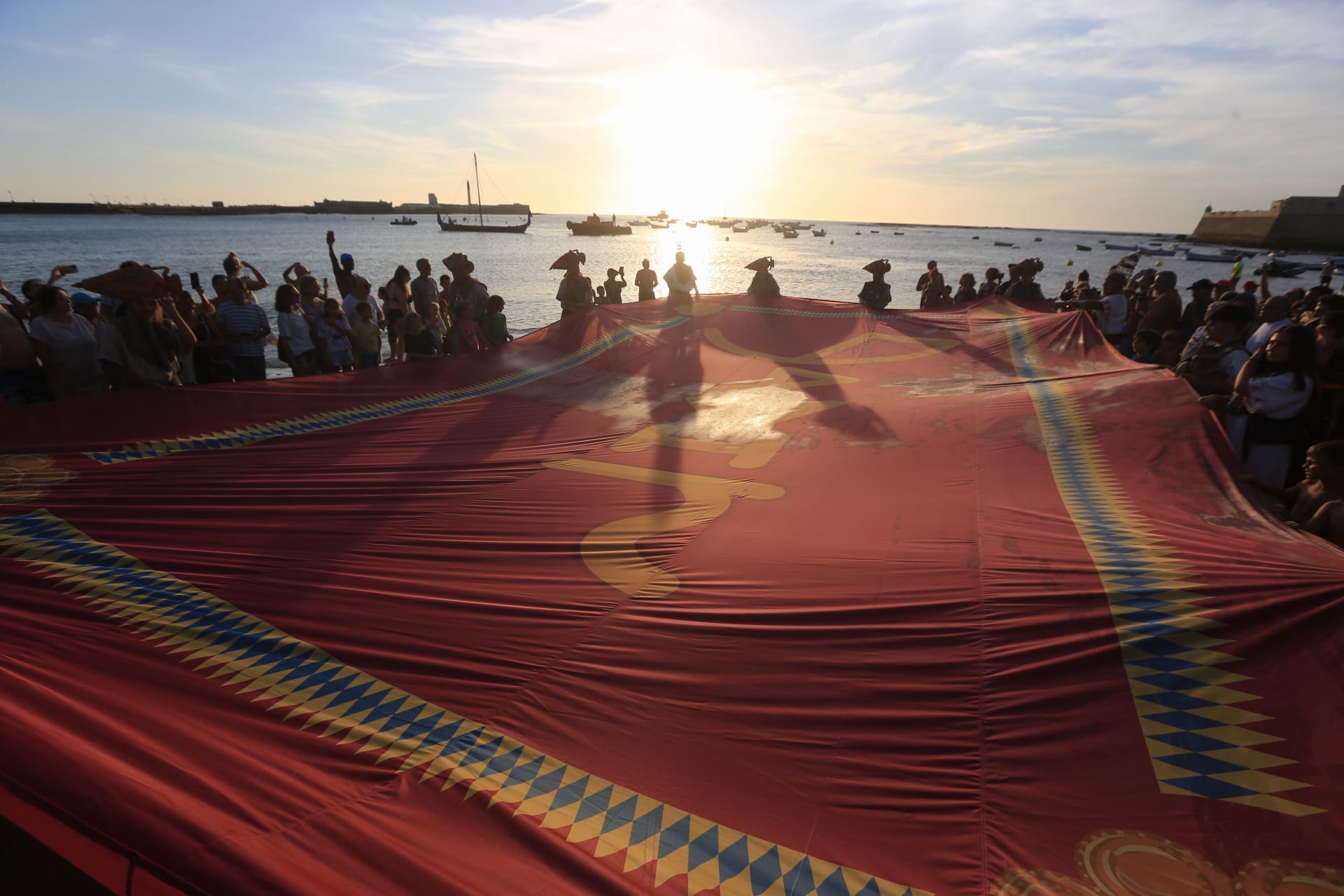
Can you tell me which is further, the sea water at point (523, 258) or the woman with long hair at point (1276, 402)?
the sea water at point (523, 258)

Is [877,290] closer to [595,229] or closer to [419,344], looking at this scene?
[419,344]

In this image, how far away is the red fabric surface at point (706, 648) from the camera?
199cm

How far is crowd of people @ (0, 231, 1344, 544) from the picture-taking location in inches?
186

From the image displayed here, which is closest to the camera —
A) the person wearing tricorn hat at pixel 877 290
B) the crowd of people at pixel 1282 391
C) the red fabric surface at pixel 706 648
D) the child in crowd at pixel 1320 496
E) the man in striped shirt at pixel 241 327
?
the red fabric surface at pixel 706 648

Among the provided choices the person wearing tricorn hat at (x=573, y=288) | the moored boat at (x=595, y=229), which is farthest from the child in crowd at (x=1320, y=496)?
the moored boat at (x=595, y=229)

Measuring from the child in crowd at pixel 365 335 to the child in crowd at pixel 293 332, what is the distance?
2.19 feet

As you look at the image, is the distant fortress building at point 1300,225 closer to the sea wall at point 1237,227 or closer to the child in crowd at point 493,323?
the sea wall at point 1237,227

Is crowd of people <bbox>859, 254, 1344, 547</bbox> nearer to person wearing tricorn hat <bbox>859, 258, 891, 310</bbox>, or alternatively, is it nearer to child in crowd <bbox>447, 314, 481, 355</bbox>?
person wearing tricorn hat <bbox>859, 258, 891, 310</bbox>

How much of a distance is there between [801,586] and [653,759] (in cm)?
128

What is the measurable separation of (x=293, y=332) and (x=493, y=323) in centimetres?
317

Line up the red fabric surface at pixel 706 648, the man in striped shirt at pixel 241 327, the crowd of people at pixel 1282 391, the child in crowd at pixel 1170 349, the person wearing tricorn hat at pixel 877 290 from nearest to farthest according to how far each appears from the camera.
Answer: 1. the red fabric surface at pixel 706 648
2. the crowd of people at pixel 1282 391
3. the child in crowd at pixel 1170 349
4. the man in striped shirt at pixel 241 327
5. the person wearing tricorn hat at pixel 877 290

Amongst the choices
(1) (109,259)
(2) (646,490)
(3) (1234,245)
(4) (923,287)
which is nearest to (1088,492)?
(2) (646,490)

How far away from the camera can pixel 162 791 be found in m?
1.93

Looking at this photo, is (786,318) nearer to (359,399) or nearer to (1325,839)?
(359,399)
